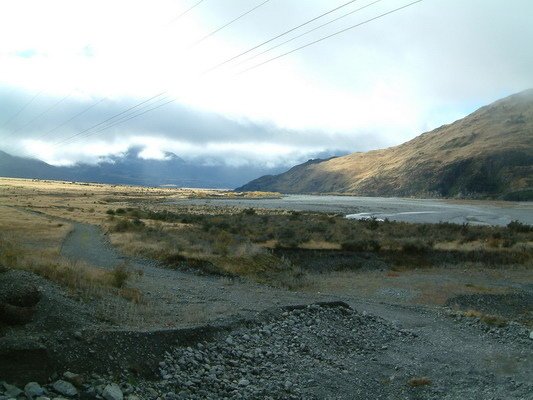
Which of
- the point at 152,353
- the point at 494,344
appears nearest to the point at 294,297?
the point at 494,344

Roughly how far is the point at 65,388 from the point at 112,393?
72 cm

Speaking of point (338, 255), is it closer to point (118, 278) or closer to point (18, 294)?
point (118, 278)

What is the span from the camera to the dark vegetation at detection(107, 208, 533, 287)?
2903 cm

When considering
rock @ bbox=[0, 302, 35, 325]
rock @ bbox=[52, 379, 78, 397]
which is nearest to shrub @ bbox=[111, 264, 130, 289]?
rock @ bbox=[0, 302, 35, 325]

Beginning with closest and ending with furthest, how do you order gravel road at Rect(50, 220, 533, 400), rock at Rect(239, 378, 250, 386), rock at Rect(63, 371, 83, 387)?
rock at Rect(63, 371, 83, 387), rock at Rect(239, 378, 250, 386), gravel road at Rect(50, 220, 533, 400)

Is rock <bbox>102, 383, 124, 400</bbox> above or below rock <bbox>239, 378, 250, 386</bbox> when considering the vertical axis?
above

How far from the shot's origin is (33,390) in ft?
23.2

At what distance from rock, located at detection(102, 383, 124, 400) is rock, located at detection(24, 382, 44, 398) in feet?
3.13

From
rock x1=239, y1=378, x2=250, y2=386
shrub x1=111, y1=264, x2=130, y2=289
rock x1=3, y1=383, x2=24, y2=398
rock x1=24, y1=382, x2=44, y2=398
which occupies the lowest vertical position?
rock x1=239, y1=378, x2=250, y2=386

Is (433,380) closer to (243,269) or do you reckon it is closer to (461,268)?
(243,269)

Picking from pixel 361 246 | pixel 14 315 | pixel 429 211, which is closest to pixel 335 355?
pixel 14 315

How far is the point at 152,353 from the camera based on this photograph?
9.62 m

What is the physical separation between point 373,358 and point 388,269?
23.3 meters

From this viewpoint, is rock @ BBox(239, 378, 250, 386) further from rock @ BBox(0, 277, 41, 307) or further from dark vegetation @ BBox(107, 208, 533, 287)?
dark vegetation @ BBox(107, 208, 533, 287)
